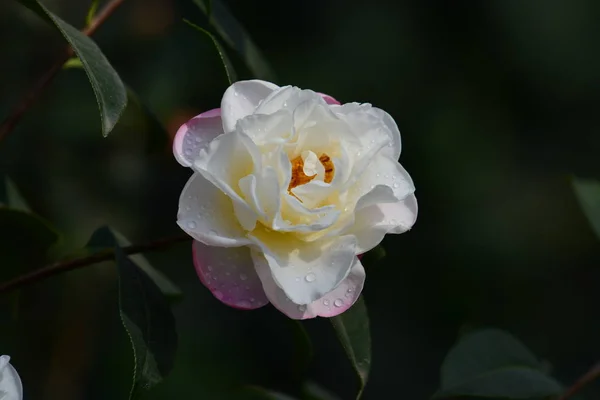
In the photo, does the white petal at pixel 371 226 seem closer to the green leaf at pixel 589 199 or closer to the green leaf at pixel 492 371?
the green leaf at pixel 492 371

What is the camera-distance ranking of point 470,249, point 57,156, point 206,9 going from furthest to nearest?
1. point 470,249
2. point 57,156
3. point 206,9

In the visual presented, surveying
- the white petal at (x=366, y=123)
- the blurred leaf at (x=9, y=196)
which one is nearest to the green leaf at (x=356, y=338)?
the white petal at (x=366, y=123)

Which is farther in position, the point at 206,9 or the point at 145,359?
the point at 206,9

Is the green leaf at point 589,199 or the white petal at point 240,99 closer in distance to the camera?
the white petal at point 240,99

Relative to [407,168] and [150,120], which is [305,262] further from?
[407,168]

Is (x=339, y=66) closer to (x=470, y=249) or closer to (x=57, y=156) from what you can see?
(x=470, y=249)

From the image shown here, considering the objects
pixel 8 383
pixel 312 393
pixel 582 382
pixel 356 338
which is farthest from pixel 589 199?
pixel 8 383

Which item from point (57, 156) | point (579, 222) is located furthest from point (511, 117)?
point (57, 156)
